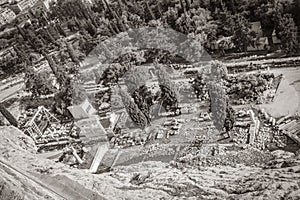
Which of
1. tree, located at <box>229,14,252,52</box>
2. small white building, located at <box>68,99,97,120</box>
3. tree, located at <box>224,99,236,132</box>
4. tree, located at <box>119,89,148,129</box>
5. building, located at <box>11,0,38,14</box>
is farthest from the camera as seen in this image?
building, located at <box>11,0,38,14</box>

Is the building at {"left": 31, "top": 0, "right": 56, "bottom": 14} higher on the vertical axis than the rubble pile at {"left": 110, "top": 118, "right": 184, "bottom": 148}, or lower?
higher

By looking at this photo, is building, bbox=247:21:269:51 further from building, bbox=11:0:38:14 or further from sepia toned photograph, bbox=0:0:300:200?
building, bbox=11:0:38:14

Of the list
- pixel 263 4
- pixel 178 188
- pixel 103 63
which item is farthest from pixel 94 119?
pixel 263 4

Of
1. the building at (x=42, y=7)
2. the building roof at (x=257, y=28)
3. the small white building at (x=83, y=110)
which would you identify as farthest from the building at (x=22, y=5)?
the building roof at (x=257, y=28)

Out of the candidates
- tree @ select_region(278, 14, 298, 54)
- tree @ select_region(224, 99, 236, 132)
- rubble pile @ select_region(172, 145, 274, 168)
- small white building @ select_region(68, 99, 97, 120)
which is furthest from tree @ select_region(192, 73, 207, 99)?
small white building @ select_region(68, 99, 97, 120)

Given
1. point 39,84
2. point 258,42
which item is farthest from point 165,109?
point 39,84

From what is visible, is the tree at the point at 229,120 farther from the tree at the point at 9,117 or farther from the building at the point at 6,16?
the building at the point at 6,16
